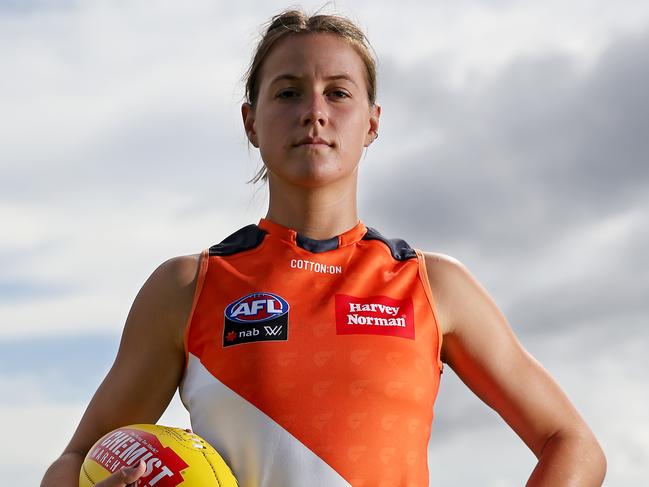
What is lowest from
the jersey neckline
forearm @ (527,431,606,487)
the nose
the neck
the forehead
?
forearm @ (527,431,606,487)

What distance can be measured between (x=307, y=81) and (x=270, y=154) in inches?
15.8

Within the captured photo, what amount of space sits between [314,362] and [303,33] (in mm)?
1711

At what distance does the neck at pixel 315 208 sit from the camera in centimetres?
545

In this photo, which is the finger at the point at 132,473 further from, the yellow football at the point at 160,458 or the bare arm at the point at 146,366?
the bare arm at the point at 146,366

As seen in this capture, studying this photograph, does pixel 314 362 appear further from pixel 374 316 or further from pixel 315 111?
pixel 315 111

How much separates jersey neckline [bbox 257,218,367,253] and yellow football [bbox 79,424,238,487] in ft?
3.65

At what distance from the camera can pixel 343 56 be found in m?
5.47

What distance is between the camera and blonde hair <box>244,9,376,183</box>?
559 cm

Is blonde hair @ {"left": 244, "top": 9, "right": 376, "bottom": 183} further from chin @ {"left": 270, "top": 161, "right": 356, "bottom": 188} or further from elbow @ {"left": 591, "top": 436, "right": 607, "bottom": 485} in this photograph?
elbow @ {"left": 591, "top": 436, "right": 607, "bottom": 485}

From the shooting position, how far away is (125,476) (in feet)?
14.6

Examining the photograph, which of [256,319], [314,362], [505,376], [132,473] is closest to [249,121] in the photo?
[256,319]

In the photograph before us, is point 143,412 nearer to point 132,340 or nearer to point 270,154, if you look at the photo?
point 132,340

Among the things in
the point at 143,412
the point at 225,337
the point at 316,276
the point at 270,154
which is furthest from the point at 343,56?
the point at 143,412

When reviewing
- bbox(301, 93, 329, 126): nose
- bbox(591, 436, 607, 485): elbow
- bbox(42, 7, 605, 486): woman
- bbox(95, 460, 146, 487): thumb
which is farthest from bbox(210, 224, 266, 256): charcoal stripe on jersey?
bbox(591, 436, 607, 485): elbow
